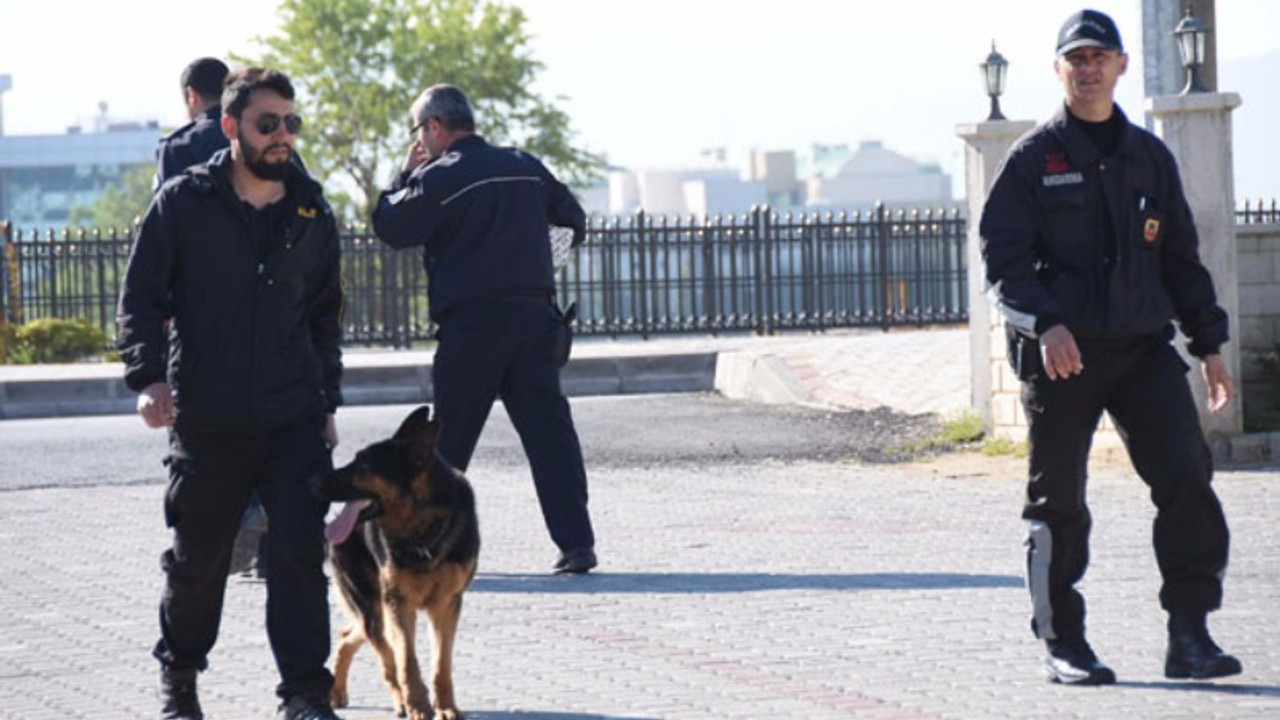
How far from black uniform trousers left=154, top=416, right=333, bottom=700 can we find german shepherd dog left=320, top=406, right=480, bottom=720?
0.36ft

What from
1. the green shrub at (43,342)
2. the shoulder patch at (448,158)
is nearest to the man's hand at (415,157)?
the shoulder patch at (448,158)

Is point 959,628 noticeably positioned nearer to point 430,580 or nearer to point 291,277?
point 430,580

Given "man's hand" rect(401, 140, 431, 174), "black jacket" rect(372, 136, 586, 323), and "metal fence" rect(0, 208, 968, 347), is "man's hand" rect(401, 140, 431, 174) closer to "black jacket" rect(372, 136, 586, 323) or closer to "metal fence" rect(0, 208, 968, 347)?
"black jacket" rect(372, 136, 586, 323)

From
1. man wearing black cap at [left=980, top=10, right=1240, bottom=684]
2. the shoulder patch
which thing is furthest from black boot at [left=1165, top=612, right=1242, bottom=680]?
the shoulder patch

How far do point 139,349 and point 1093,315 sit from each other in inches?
113

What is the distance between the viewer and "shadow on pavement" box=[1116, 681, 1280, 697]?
25.0ft

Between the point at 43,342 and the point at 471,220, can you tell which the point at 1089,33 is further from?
the point at 43,342

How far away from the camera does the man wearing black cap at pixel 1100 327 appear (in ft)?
25.7

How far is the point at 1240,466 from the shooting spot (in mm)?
14711

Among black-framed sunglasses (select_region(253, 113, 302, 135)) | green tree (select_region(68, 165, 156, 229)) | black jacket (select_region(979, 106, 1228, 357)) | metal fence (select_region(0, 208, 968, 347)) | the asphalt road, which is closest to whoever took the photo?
black-framed sunglasses (select_region(253, 113, 302, 135))

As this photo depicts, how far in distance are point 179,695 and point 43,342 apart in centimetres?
1977

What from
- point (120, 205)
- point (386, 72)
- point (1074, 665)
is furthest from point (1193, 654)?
point (120, 205)

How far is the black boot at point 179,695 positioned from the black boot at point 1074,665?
104 inches

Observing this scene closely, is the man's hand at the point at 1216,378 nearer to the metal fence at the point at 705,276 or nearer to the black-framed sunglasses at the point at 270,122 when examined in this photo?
the black-framed sunglasses at the point at 270,122
